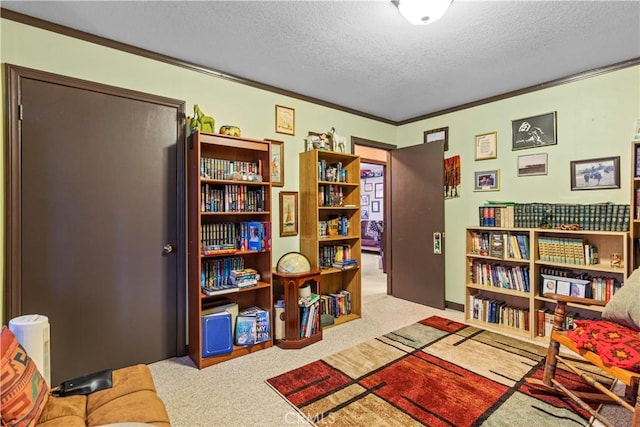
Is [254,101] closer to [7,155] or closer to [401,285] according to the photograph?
[7,155]

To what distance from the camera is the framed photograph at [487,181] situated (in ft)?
11.9

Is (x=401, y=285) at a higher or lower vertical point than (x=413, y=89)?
lower

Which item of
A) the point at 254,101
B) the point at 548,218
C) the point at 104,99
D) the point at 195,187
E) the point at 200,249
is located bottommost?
the point at 200,249

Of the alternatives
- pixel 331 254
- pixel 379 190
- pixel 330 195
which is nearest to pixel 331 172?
pixel 330 195

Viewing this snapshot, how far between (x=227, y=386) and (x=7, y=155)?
6.96ft

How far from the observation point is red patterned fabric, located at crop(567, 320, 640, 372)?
1659 mm

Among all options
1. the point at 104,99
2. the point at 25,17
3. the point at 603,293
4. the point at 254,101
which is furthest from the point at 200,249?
the point at 603,293

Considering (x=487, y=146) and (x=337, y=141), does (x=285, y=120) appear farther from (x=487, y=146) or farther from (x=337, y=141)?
(x=487, y=146)

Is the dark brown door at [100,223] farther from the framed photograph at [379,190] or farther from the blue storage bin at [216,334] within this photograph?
the framed photograph at [379,190]

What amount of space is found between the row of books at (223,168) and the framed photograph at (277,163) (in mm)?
288

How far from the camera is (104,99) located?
2.41 meters

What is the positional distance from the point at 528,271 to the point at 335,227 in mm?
2011

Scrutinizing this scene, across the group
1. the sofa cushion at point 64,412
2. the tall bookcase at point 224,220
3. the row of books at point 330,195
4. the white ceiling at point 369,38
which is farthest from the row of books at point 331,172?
the sofa cushion at point 64,412

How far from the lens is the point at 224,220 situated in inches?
118
